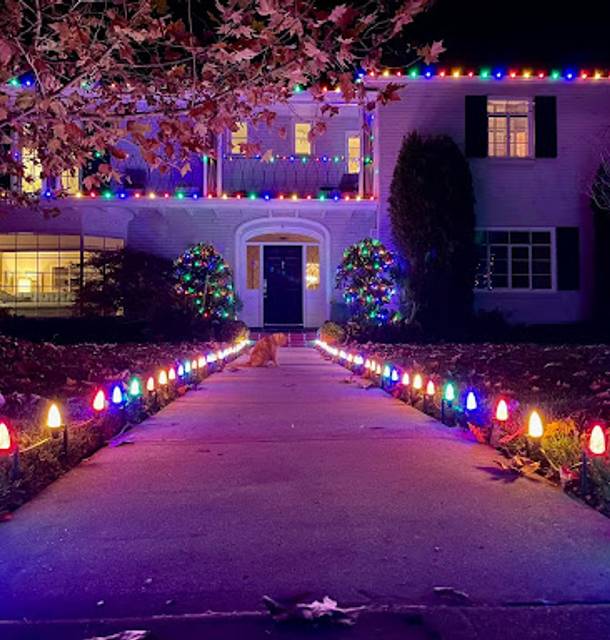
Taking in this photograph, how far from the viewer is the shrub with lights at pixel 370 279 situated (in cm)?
1952

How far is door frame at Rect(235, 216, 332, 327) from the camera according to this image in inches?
873

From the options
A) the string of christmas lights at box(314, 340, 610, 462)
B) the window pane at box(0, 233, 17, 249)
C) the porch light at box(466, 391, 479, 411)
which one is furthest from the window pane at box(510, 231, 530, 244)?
the porch light at box(466, 391, 479, 411)

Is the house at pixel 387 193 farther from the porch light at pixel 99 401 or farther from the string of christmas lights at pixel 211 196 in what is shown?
the porch light at pixel 99 401

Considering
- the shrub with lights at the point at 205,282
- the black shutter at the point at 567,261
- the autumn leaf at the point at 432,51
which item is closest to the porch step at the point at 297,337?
the shrub with lights at the point at 205,282

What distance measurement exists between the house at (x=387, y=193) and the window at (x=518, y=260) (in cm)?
3

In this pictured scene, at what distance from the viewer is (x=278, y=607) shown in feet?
11.4

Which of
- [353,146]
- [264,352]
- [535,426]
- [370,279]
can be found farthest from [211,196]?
[535,426]

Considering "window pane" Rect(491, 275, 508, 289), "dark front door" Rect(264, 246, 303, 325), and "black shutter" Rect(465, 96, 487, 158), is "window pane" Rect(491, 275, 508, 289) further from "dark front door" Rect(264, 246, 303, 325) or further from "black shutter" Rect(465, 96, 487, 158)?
"dark front door" Rect(264, 246, 303, 325)

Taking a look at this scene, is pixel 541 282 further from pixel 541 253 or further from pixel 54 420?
pixel 54 420

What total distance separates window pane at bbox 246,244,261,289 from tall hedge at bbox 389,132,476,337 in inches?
197

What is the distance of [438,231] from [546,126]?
14.4ft

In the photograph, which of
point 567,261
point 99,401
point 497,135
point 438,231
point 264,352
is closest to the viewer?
point 99,401

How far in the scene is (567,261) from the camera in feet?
66.6

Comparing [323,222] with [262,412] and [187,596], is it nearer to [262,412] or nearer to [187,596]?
[262,412]
